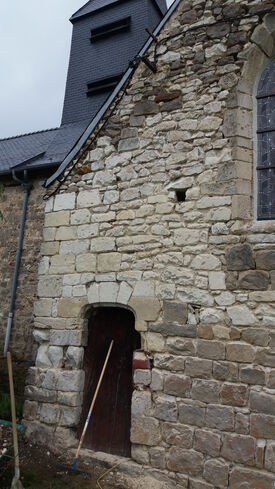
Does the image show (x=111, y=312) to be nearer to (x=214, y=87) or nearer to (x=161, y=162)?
(x=161, y=162)

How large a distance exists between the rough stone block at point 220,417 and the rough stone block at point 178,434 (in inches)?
9.0

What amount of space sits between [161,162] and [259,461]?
322cm

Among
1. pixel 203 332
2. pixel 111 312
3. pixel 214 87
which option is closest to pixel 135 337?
pixel 111 312

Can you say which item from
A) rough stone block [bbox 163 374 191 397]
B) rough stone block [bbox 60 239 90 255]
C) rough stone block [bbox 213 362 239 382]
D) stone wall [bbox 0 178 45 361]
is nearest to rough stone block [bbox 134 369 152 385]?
rough stone block [bbox 163 374 191 397]

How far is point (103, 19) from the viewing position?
1242 cm

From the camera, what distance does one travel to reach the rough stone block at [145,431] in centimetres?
412

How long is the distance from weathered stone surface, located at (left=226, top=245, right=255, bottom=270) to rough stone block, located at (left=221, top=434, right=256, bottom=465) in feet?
5.21

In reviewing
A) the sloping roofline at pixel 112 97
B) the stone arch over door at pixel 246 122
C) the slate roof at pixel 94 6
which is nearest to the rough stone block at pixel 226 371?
the stone arch over door at pixel 246 122

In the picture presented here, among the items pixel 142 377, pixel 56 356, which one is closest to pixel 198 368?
pixel 142 377

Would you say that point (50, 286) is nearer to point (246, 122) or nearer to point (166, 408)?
point (166, 408)

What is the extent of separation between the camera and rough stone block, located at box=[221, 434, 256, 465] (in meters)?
3.65

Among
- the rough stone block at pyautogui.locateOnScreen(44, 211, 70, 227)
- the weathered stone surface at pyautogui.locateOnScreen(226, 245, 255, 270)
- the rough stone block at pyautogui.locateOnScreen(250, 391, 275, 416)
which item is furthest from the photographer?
the rough stone block at pyautogui.locateOnScreen(44, 211, 70, 227)

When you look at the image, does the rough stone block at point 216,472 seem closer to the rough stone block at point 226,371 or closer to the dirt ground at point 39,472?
the rough stone block at point 226,371

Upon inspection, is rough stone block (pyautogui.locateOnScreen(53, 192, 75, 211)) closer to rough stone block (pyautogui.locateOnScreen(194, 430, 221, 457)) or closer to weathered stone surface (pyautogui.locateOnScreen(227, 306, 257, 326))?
weathered stone surface (pyautogui.locateOnScreen(227, 306, 257, 326))
